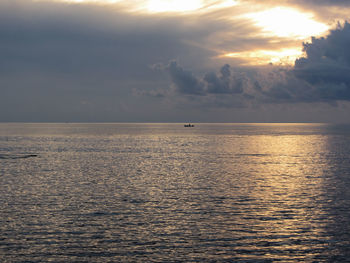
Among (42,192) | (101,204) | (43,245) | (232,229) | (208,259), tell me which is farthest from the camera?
(42,192)

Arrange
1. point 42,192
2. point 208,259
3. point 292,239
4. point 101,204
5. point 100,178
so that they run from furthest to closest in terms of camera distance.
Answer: point 100,178 < point 42,192 < point 101,204 < point 292,239 < point 208,259

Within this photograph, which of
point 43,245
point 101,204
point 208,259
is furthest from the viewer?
point 101,204

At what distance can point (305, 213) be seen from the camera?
4016cm

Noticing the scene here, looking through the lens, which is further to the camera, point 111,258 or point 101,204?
point 101,204

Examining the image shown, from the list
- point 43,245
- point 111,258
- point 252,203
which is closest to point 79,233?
point 43,245

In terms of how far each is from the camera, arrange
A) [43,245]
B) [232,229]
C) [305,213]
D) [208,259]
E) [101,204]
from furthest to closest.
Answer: [101,204], [305,213], [232,229], [43,245], [208,259]

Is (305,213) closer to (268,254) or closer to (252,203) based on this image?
(252,203)

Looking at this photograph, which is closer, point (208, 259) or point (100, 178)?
point (208, 259)

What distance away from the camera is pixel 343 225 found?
35.3 metres

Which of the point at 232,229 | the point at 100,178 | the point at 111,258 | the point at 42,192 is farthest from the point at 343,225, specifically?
the point at 100,178

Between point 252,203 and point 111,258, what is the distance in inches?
899

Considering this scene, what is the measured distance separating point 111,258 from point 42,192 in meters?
28.4

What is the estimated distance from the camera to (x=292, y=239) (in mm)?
31250

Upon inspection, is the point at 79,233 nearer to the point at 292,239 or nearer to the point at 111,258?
the point at 111,258
